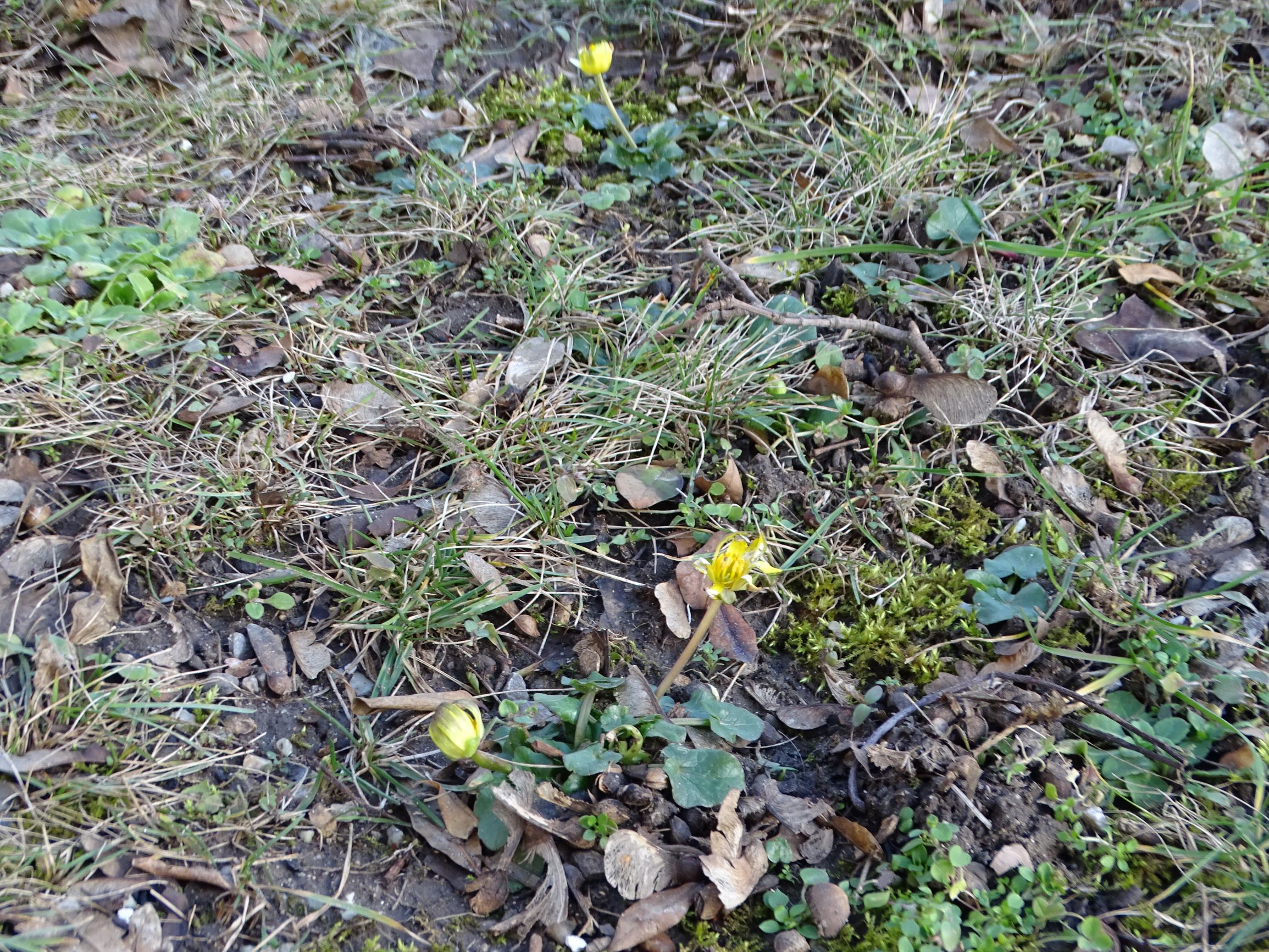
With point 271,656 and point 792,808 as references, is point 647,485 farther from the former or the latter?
point 271,656

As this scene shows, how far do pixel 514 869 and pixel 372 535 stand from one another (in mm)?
820

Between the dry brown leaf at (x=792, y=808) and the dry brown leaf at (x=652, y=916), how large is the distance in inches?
8.1

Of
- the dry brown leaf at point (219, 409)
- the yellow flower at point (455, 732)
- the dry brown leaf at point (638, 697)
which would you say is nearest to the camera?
the yellow flower at point (455, 732)

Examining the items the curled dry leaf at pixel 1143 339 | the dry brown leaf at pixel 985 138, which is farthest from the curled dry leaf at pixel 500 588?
the dry brown leaf at pixel 985 138

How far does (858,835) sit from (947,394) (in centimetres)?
117

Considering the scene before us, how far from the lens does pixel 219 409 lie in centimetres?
222

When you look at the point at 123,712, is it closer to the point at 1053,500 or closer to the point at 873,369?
the point at 873,369

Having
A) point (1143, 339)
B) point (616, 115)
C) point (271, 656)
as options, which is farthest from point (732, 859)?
point (616, 115)

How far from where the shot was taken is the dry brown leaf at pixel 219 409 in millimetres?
2199

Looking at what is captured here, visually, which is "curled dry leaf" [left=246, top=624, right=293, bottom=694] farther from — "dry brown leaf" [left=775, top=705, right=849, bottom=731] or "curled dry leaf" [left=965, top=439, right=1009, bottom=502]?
"curled dry leaf" [left=965, top=439, right=1009, bottom=502]

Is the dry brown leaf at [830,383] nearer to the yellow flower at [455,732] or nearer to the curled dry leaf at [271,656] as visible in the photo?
the yellow flower at [455,732]

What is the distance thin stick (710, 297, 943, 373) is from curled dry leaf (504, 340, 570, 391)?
0.44m

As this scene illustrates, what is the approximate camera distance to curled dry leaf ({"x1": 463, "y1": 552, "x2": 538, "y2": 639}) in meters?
1.96

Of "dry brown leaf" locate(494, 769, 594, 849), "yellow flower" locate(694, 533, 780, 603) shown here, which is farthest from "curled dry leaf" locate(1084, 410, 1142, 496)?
"dry brown leaf" locate(494, 769, 594, 849)
